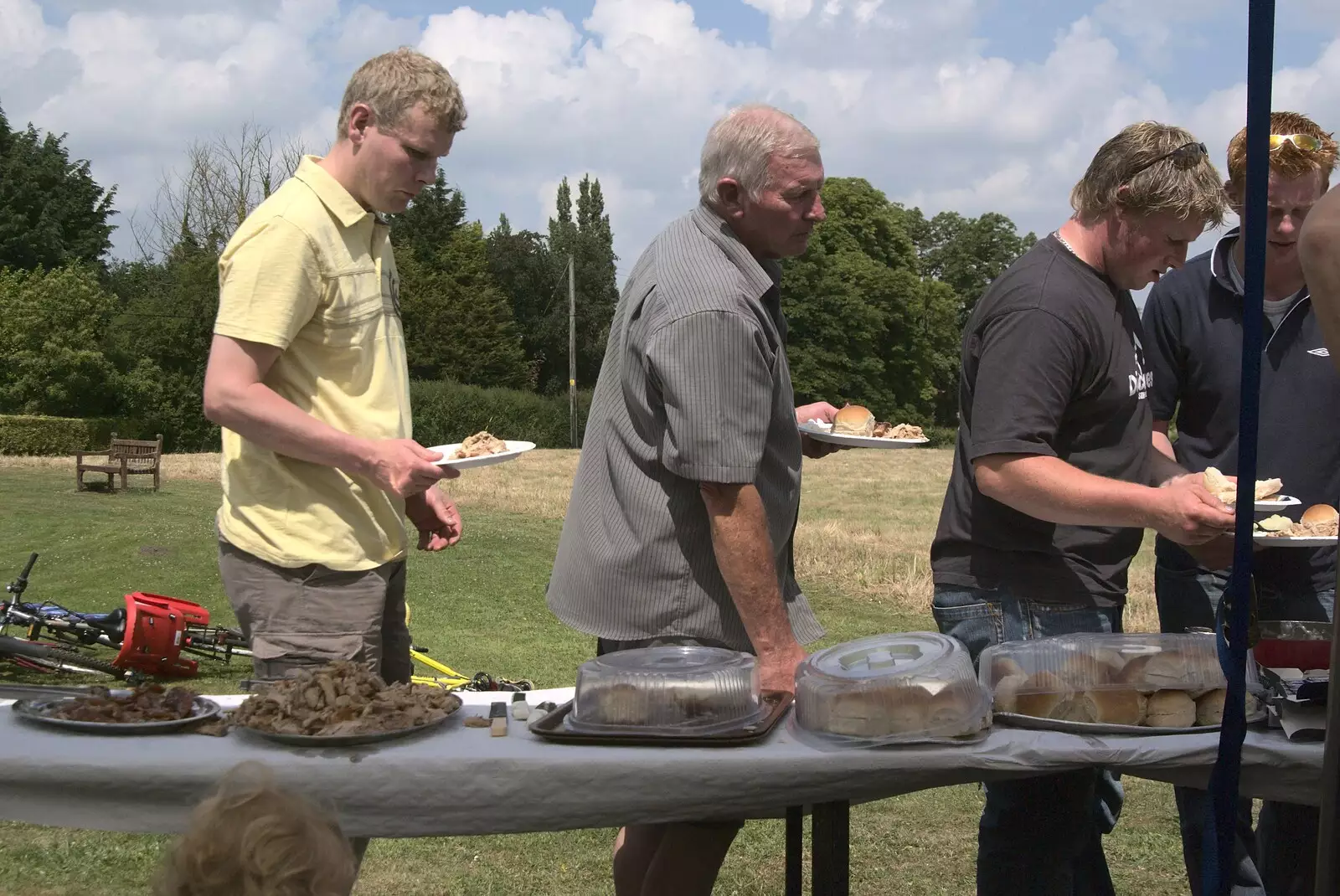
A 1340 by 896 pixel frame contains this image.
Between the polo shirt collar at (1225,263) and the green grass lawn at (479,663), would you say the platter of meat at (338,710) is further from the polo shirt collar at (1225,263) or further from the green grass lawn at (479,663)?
the green grass lawn at (479,663)

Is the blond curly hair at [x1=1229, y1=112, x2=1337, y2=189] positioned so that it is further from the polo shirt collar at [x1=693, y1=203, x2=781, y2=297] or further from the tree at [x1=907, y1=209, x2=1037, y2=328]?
the tree at [x1=907, y1=209, x2=1037, y2=328]

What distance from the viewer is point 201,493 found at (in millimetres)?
28328

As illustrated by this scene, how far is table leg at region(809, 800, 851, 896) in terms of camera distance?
2559mm

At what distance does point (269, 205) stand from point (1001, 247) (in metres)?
77.5

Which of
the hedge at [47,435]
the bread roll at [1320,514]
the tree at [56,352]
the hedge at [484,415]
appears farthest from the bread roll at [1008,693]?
the tree at [56,352]

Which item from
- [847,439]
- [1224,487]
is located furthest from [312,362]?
[1224,487]

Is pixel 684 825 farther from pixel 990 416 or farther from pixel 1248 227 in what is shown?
pixel 1248 227

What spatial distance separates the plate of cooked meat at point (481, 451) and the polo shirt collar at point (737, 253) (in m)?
0.80

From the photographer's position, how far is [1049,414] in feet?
10.3

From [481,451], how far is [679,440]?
87 cm

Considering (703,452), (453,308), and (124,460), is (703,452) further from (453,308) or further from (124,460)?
(453,308)

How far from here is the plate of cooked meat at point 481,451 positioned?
3.53m

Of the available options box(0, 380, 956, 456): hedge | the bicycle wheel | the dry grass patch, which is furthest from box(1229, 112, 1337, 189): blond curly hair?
box(0, 380, 956, 456): hedge

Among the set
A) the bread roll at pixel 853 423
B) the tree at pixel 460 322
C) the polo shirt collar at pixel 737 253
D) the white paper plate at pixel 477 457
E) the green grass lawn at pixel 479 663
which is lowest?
the green grass lawn at pixel 479 663
